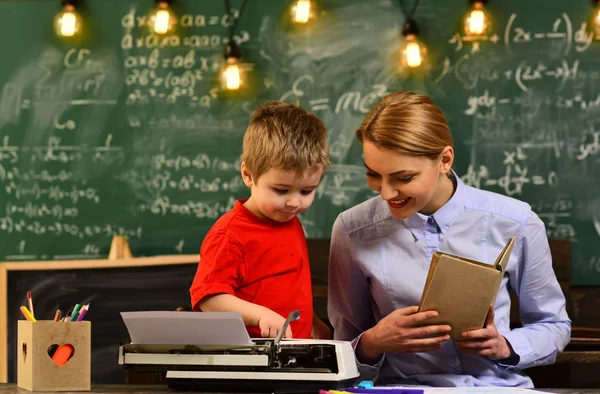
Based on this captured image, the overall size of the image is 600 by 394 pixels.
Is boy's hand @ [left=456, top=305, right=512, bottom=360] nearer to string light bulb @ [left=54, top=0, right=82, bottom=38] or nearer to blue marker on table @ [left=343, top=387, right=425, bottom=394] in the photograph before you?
blue marker on table @ [left=343, top=387, right=425, bottom=394]

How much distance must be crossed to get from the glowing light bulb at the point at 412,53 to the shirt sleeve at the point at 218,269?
2.53 meters

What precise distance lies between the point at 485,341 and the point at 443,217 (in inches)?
14.3

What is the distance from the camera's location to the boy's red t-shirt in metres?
1.80

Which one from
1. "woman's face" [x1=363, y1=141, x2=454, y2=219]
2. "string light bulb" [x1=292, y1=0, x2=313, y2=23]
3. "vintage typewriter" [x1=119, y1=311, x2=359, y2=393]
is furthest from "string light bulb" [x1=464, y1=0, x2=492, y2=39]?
"vintage typewriter" [x1=119, y1=311, x2=359, y2=393]

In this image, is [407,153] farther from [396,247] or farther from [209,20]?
[209,20]

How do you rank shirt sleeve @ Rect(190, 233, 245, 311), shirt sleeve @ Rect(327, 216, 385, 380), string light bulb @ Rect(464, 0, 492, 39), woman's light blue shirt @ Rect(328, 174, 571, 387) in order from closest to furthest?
shirt sleeve @ Rect(190, 233, 245, 311) < woman's light blue shirt @ Rect(328, 174, 571, 387) < shirt sleeve @ Rect(327, 216, 385, 380) < string light bulb @ Rect(464, 0, 492, 39)

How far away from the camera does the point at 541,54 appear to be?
163 inches

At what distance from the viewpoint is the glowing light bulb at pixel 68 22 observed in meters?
4.40

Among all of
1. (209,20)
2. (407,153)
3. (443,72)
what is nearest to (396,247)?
(407,153)

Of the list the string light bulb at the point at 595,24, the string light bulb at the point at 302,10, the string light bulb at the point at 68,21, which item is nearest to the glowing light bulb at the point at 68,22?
the string light bulb at the point at 68,21

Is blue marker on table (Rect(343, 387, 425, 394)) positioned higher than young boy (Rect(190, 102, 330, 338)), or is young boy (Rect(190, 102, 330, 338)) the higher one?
young boy (Rect(190, 102, 330, 338))

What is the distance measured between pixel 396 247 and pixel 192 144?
8.37ft

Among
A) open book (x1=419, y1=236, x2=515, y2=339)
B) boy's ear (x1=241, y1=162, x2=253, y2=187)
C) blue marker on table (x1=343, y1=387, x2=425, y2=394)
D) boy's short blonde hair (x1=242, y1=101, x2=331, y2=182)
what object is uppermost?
boy's short blonde hair (x1=242, y1=101, x2=331, y2=182)

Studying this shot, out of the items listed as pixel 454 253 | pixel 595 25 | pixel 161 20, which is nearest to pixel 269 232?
pixel 454 253
